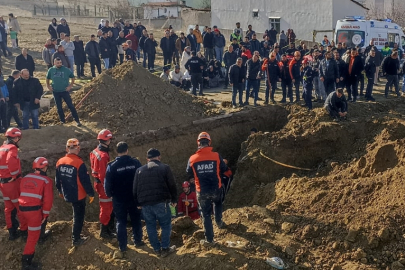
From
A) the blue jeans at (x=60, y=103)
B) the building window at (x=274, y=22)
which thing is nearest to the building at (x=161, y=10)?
the building window at (x=274, y=22)

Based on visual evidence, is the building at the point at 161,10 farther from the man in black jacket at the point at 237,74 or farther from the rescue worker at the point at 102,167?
the rescue worker at the point at 102,167

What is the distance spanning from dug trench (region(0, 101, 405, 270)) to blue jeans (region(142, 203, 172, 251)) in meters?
0.27

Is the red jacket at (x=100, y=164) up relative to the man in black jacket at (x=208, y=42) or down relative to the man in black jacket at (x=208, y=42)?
down

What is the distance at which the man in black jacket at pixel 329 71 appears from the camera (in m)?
15.8

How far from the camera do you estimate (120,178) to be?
7957 millimetres

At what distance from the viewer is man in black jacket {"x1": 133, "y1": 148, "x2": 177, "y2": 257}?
7645 millimetres

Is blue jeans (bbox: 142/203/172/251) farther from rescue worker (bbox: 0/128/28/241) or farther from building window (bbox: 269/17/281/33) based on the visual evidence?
building window (bbox: 269/17/281/33)

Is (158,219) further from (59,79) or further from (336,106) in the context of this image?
(336,106)

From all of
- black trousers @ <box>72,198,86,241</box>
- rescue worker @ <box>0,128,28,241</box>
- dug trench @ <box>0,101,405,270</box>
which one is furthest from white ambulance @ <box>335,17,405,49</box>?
rescue worker @ <box>0,128,28,241</box>

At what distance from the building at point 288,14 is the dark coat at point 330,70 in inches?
529

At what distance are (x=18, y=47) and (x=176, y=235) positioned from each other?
2102 cm

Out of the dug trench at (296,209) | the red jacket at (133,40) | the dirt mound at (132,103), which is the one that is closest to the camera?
the dug trench at (296,209)

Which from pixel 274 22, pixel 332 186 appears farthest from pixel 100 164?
pixel 274 22

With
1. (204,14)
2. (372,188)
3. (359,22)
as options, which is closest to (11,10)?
(204,14)
